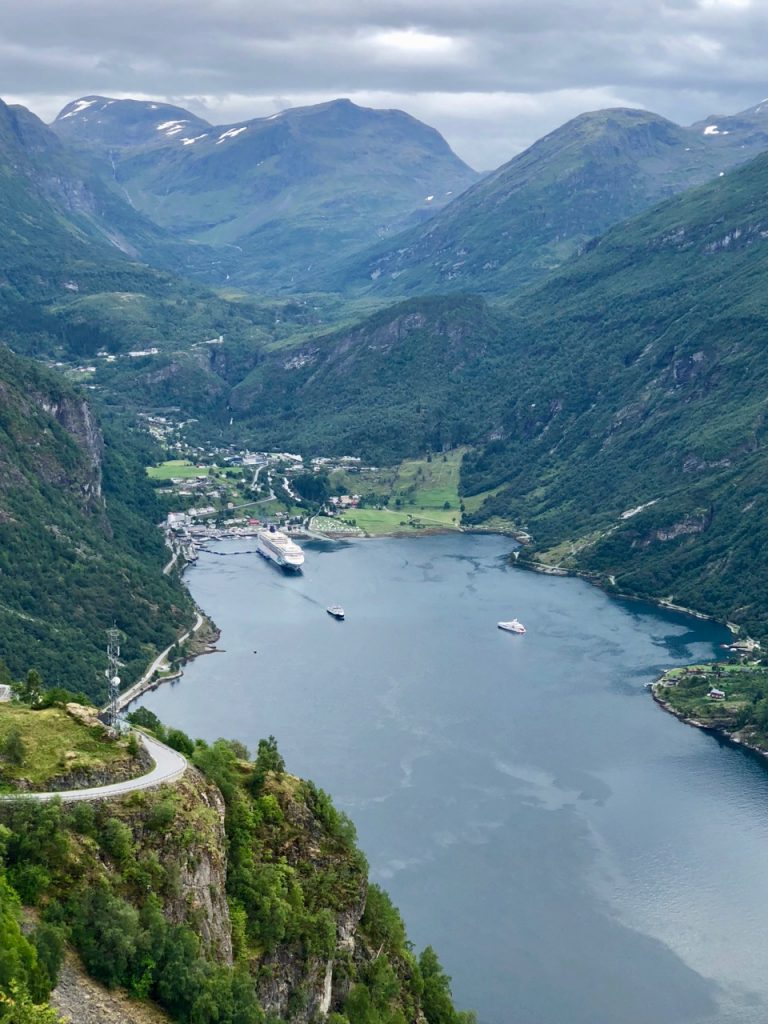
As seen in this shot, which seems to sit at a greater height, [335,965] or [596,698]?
[335,965]

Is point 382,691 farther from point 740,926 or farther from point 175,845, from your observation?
point 175,845

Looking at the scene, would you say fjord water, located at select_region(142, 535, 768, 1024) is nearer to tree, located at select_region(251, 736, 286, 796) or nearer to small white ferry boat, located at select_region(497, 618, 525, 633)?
small white ferry boat, located at select_region(497, 618, 525, 633)

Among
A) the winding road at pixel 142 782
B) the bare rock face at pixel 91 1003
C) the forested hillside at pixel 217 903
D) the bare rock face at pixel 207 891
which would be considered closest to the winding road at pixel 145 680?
the forested hillside at pixel 217 903

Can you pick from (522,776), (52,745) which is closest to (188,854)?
(52,745)

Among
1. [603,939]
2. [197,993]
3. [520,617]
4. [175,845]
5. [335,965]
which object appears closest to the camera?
[197,993]

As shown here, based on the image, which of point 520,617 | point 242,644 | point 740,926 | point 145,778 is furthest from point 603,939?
point 520,617

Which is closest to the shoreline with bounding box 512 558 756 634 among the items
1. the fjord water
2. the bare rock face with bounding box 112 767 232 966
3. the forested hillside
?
the fjord water
